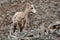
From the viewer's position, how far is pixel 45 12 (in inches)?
451

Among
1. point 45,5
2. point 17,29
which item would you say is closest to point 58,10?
point 45,5

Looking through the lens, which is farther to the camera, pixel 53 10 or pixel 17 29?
pixel 53 10

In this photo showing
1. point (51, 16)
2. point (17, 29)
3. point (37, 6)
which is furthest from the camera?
point (37, 6)

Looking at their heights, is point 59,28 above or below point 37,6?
below

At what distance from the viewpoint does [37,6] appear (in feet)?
40.0

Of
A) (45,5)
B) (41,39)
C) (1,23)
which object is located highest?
(45,5)

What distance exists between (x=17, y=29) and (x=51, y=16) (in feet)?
10.5

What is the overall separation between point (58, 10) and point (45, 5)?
1283 millimetres

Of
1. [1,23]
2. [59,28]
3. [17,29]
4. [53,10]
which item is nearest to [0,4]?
[1,23]

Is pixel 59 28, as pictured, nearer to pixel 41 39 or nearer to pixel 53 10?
pixel 41 39

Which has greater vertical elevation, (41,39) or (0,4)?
(0,4)

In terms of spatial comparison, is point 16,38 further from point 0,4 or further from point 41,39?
point 0,4

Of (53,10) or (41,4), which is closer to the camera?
(53,10)

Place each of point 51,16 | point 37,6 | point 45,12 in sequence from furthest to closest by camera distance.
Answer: point 37,6, point 45,12, point 51,16
